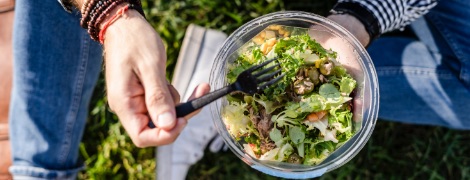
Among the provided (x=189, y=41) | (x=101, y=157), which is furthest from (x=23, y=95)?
(x=189, y=41)

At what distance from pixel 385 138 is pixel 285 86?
92cm

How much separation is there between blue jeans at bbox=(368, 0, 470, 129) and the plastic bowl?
0.40 metres

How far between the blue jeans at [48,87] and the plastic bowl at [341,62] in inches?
19.6

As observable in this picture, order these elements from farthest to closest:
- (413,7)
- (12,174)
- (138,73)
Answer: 1. (12,174)
2. (413,7)
3. (138,73)

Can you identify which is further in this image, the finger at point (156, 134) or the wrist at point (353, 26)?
the wrist at point (353, 26)

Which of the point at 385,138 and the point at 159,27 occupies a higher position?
the point at 159,27

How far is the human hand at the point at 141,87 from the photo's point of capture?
1.08 m

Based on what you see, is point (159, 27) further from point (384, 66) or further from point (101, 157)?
point (384, 66)

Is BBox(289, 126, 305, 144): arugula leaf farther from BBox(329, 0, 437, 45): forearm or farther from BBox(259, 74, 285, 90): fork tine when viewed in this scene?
BBox(329, 0, 437, 45): forearm

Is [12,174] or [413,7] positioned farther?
[12,174]

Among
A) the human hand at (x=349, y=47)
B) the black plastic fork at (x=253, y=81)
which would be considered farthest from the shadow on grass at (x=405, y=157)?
the black plastic fork at (x=253, y=81)

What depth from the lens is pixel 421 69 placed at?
164cm

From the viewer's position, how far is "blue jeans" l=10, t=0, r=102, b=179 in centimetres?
153

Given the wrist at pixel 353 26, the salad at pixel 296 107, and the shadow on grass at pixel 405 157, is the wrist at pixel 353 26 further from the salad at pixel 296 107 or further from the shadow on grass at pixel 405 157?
the shadow on grass at pixel 405 157
